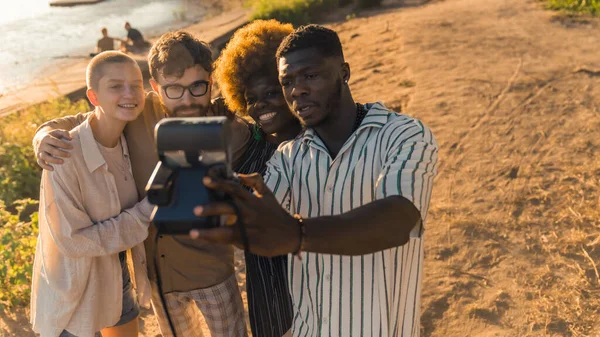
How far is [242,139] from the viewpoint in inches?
79.1

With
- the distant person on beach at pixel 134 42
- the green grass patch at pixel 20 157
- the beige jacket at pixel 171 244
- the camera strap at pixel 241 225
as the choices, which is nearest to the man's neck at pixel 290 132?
the beige jacket at pixel 171 244

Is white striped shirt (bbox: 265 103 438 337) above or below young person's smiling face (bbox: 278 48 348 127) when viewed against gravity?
below

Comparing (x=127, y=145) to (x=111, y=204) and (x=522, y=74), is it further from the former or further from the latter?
(x=522, y=74)

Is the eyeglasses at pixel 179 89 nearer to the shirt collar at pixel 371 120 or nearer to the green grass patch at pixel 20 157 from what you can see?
the shirt collar at pixel 371 120

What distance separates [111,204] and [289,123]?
2.10 feet

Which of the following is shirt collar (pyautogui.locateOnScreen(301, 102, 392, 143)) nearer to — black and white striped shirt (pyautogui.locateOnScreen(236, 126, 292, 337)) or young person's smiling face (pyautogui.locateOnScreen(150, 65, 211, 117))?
black and white striped shirt (pyautogui.locateOnScreen(236, 126, 292, 337))

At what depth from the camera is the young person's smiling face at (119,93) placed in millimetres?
1941

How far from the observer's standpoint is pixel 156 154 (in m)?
2.03

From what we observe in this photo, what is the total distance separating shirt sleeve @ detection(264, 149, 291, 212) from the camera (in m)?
1.62

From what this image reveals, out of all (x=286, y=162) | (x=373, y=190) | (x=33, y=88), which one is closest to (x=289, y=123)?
(x=286, y=162)

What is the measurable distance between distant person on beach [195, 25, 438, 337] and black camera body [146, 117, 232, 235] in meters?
0.43

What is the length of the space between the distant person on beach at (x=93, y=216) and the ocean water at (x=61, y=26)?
725 cm

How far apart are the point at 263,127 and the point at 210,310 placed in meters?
0.72

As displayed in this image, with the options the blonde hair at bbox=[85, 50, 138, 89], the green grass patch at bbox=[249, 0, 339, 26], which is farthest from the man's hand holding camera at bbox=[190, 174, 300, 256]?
the green grass patch at bbox=[249, 0, 339, 26]
